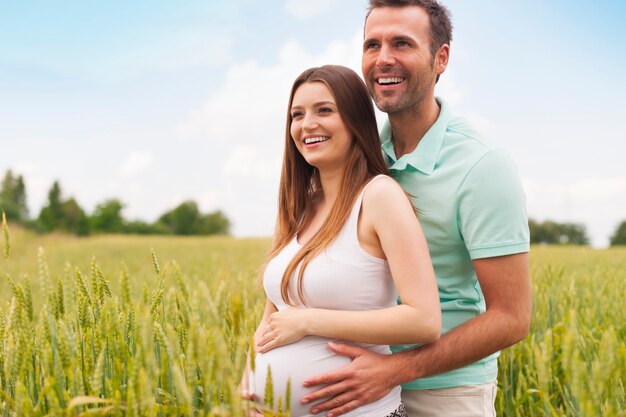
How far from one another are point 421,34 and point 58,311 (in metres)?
1.89

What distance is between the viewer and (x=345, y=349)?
184 cm

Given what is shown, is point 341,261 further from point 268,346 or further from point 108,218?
point 108,218

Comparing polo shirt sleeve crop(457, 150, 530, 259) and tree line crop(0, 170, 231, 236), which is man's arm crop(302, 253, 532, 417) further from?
tree line crop(0, 170, 231, 236)

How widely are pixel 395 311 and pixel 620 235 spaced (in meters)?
65.8

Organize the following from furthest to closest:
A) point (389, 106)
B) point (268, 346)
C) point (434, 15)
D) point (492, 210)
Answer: point (434, 15), point (389, 106), point (492, 210), point (268, 346)

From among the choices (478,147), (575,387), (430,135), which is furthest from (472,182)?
(575,387)

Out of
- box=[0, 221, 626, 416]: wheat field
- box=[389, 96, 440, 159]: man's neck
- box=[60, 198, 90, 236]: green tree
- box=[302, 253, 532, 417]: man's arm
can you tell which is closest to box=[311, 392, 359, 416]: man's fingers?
box=[302, 253, 532, 417]: man's arm

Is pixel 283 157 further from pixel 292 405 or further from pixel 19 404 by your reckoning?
pixel 19 404

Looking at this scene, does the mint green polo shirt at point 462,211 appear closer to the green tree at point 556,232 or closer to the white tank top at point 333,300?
the white tank top at point 333,300

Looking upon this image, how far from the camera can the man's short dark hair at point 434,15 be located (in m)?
2.64

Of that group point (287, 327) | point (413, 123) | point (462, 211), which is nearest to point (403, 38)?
point (413, 123)

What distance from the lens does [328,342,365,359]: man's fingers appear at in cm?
184

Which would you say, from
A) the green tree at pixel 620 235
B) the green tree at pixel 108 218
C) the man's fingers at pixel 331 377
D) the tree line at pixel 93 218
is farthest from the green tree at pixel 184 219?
the man's fingers at pixel 331 377

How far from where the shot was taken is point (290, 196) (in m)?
2.47
